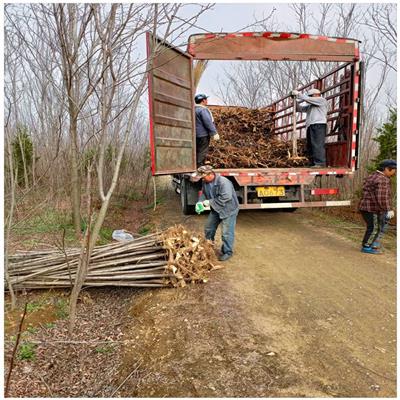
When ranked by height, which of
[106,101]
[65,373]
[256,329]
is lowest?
[65,373]

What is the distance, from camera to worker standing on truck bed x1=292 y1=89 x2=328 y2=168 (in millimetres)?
7004

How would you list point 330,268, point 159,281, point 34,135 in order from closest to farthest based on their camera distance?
1. point 159,281
2. point 330,268
3. point 34,135

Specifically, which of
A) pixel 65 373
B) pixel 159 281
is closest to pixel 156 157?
pixel 159 281

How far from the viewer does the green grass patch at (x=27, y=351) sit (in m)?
2.98

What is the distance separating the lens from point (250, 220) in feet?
25.0

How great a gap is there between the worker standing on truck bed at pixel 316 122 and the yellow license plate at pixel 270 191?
1.52 metres

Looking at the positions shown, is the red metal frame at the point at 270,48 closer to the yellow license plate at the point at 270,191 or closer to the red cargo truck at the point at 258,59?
the red cargo truck at the point at 258,59

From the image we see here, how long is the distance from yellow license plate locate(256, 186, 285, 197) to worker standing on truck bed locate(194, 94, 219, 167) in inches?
52.0

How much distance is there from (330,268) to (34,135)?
8.43 meters

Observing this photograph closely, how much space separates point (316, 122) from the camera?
712 centimetres

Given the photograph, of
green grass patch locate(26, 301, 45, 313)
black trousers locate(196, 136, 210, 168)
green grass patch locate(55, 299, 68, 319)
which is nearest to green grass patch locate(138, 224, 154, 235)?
black trousers locate(196, 136, 210, 168)

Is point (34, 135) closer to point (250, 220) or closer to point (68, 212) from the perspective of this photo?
point (68, 212)

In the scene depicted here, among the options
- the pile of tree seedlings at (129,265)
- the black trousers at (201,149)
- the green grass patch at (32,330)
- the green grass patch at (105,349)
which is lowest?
the green grass patch at (105,349)

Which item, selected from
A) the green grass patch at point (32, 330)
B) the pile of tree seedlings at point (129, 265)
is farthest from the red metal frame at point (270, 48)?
the green grass patch at point (32, 330)
